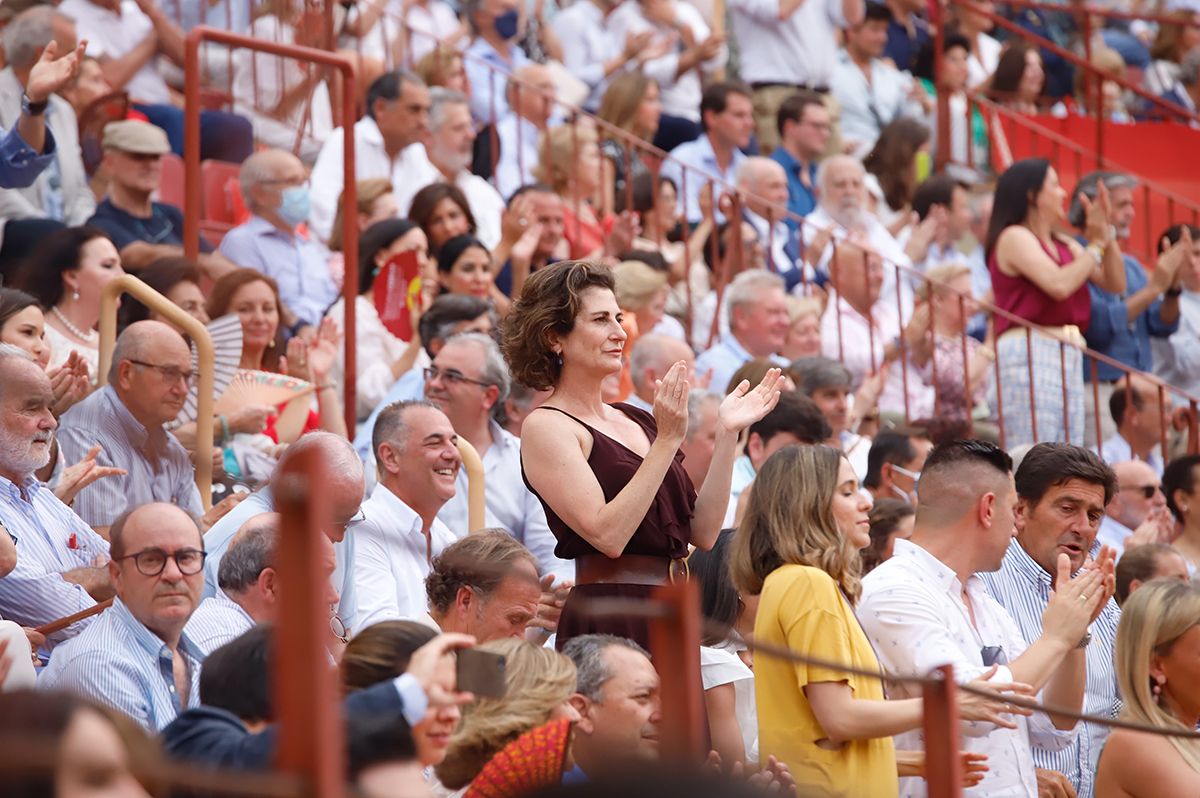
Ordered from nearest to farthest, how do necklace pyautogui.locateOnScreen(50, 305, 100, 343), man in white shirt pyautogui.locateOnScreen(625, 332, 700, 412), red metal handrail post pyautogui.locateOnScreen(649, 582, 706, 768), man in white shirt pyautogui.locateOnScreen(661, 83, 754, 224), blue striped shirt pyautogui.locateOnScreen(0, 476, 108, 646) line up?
red metal handrail post pyautogui.locateOnScreen(649, 582, 706, 768), blue striped shirt pyautogui.locateOnScreen(0, 476, 108, 646), necklace pyautogui.locateOnScreen(50, 305, 100, 343), man in white shirt pyautogui.locateOnScreen(625, 332, 700, 412), man in white shirt pyautogui.locateOnScreen(661, 83, 754, 224)

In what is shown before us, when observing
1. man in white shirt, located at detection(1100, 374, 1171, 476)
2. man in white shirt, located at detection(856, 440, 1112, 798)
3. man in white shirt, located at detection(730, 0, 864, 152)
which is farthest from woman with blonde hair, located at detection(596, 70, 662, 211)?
man in white shirt, located at detection(856, 440, 1112, 798)

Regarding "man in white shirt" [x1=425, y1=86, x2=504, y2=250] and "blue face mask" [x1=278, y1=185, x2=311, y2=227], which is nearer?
"blue face mask" [x1=278, y1=185, x2=311, y2=227]

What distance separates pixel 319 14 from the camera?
410 inches

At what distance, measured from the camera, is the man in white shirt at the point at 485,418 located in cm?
704

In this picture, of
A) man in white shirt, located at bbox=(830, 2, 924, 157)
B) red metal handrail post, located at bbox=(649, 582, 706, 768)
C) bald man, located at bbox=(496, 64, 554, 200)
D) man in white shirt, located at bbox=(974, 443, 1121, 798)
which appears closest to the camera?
red metal handrail post, located at bbox=(649, 582, 706, 768)

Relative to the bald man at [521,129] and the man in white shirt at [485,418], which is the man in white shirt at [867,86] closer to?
the bald man at [521,129]

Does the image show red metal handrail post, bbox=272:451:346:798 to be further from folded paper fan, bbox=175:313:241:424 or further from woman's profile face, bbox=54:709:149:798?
folded paper fan, bbox=175:313:241:424

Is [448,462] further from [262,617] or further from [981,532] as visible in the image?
[981,532]

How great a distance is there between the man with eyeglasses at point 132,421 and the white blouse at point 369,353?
4.67ft

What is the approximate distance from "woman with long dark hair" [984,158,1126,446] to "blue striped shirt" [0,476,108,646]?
4.90 m

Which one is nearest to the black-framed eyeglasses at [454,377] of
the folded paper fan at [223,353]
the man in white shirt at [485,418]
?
the man in white shirt at [485,418]

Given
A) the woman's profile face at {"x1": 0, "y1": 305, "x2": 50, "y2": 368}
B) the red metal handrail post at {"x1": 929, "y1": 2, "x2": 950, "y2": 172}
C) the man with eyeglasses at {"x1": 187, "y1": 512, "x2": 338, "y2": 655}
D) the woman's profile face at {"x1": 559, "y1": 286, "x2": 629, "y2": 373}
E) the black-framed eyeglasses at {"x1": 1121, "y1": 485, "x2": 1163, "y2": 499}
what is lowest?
the black-framed eyeglasses at {"x1": 1121, "y1": 485, "x2": 1163, "y2": 499}

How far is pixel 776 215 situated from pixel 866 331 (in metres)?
0.83

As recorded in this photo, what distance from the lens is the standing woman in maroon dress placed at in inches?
185
